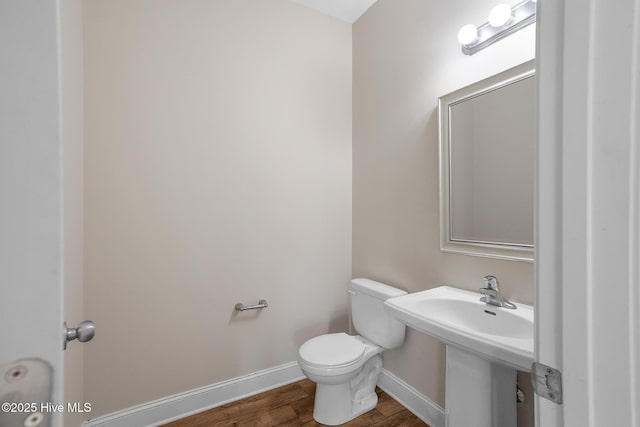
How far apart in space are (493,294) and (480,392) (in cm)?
39

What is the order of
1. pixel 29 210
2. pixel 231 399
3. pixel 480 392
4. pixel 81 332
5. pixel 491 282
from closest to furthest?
pixel 29 210 < pixel 81 332 < pixel 480 392 < pixel 491 282 < pixel 231 399

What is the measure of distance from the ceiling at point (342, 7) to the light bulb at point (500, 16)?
1.07m

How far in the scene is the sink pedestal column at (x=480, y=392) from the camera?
3.61ft

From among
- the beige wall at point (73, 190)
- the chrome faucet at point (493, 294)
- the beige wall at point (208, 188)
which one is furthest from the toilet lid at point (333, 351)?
the beige wall at point (73, 190)

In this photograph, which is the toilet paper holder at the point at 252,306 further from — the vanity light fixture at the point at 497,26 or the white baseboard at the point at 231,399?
the vanity light fixture at the point at 497,26

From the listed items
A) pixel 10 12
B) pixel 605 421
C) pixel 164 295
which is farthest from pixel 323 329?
pixel 10 12

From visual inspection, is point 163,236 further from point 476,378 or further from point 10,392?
point 476,378

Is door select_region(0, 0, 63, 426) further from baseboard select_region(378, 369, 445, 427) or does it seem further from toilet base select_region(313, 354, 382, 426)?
baseboard select_region(378, 369, 445, 427)

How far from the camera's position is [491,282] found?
1.22 metres

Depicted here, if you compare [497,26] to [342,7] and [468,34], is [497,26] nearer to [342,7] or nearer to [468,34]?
[468,34]

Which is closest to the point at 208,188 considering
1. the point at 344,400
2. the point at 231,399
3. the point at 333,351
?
the point at 333,351

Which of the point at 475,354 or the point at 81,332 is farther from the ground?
the point at 81,332

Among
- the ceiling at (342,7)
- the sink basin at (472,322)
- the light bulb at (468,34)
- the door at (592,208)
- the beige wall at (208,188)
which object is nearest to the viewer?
the door at (592,208)

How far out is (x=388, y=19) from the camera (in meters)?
1.86
